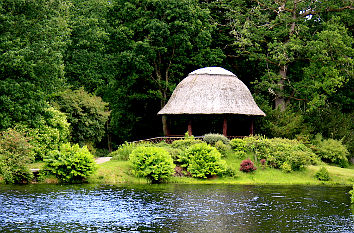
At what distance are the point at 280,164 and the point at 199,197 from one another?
36.5ft

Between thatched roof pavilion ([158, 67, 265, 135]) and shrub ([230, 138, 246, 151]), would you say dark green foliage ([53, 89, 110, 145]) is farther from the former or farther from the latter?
shrub ([230, 138, 246, 151])

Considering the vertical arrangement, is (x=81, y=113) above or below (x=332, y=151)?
above

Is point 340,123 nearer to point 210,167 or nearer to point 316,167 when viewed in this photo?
point 316,167

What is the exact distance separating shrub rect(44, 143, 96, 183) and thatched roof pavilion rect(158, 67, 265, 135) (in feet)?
36.3

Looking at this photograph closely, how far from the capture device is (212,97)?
40.4 m

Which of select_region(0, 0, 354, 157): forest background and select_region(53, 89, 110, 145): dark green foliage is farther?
select_region(0, 0, 354, 157): forest background

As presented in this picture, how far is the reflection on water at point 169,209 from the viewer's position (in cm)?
1878

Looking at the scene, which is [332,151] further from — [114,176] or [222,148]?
[114,176]

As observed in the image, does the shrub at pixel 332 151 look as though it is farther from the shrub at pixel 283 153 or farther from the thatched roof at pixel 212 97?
the thatched roof at pixel 212 97

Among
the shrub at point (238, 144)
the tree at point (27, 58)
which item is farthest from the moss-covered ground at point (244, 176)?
the tree at point (27, 58)

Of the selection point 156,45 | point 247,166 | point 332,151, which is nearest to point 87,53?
point 156,45

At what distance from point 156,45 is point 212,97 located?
8.42 m

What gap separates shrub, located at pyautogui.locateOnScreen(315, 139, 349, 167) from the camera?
3859 cm

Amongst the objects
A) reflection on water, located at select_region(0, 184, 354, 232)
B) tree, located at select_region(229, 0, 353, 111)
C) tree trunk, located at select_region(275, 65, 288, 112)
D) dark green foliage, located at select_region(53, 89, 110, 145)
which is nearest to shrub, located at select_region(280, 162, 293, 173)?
reflection on water, located at select_region(0, 184, 354, 232)
